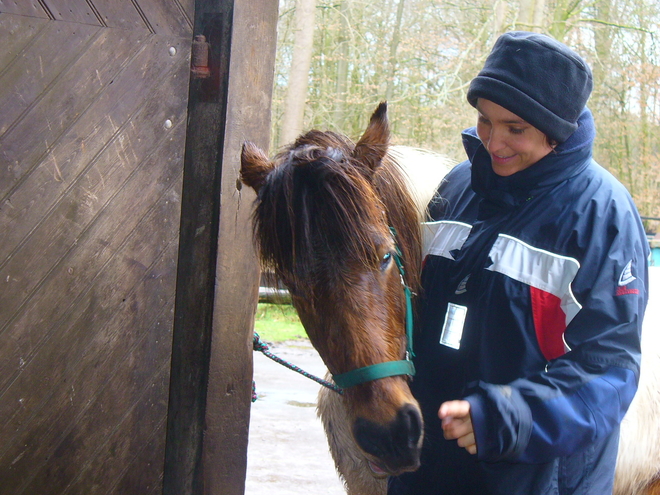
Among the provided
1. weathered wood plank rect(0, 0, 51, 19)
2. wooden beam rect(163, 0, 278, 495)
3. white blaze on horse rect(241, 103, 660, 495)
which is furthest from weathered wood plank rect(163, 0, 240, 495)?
weathered wood plank rect(0, 0, 51, 19)

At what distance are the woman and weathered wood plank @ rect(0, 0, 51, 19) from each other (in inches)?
54.7

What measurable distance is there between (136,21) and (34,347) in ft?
3.85

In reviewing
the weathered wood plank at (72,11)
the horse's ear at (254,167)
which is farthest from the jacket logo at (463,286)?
the weathered wood plank at (72,11)

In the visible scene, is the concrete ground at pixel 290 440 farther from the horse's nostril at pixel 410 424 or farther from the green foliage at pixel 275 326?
the green foliage at pixel 275 326

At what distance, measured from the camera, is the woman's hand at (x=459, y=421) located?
1349 mm

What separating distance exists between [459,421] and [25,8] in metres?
1.79

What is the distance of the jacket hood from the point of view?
1.57 meters

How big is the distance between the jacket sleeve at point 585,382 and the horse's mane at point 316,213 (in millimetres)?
503

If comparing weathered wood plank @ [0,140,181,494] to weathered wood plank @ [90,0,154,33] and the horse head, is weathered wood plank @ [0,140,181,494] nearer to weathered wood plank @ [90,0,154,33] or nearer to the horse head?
weathered wood plank @ [90,0,154,33]

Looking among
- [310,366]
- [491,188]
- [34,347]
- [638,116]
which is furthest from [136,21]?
[638,116]

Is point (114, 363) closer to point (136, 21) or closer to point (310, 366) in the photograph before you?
point (136, 21)

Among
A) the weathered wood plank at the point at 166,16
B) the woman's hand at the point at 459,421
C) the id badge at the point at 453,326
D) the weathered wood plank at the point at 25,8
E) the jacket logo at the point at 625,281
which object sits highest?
the weathered wood plank at the point at 166,16

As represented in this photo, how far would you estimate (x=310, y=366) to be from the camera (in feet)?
22.3

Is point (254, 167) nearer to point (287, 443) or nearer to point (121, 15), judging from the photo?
point (121, 15)
